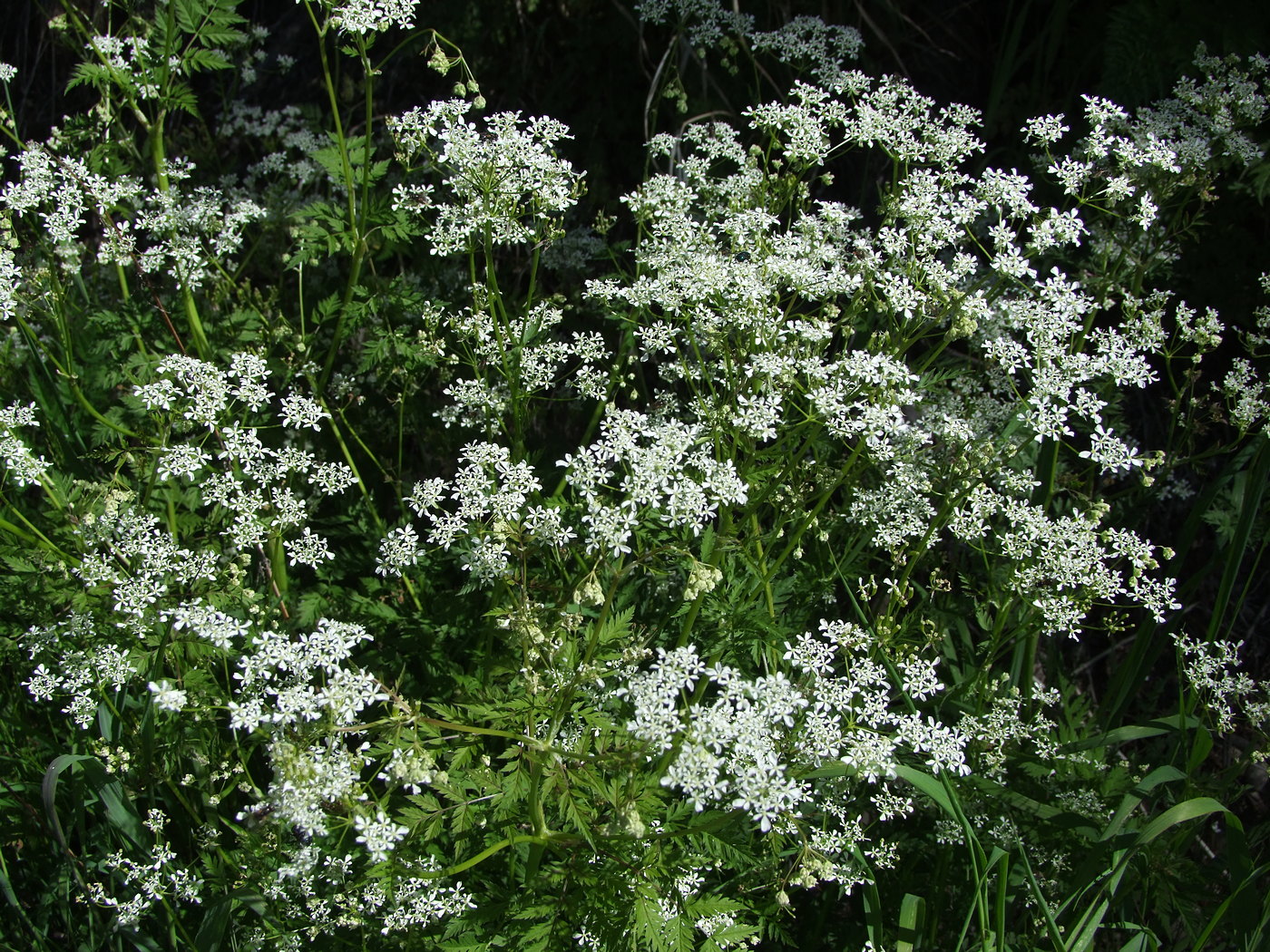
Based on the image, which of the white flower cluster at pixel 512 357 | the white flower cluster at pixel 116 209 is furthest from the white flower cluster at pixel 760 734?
the white flower cluster at pixel 116 209

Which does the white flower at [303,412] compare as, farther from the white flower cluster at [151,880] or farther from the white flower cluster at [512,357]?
the white flower cluster at [151,880]

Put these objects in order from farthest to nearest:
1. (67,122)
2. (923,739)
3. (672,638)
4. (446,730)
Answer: (67,122) < (672,638) < (446,730) < (923,739)

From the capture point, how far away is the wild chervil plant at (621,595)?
2.75 meters

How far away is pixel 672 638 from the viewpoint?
3.74 meters

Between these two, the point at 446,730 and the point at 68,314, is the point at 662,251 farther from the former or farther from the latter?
the point at 68,314

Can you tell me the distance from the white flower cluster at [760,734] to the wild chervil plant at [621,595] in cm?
2

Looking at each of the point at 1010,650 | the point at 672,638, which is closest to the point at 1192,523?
the point at 1010,650

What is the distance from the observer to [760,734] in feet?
8.19

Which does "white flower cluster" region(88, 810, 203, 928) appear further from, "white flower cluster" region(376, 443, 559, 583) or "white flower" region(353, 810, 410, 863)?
"white flower cluster" region(376, 443, 559, 583)

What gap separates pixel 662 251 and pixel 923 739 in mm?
2116

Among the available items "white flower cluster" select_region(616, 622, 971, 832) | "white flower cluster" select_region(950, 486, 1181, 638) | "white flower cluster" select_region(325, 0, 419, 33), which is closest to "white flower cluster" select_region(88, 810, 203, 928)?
"white flower cluster" select_region(616, 622, 971, 832)

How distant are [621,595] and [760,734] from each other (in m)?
1.25

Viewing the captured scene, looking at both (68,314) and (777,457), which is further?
(68,314)

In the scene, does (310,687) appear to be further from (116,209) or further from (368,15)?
(116,209)
